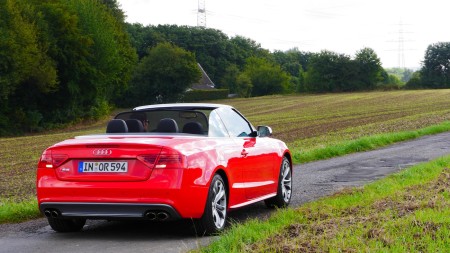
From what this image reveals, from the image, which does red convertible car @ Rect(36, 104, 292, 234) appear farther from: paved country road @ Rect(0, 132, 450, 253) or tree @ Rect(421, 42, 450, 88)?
tree @ Rect(421, 42, 450, 88)

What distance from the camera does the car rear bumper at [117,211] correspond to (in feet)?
26.2

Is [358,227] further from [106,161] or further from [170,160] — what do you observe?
[106,161]

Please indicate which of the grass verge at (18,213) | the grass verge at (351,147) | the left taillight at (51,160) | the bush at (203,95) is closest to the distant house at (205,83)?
the bush at (203,95)

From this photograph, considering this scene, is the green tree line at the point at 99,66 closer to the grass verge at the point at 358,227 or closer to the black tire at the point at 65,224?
the black tire at the point at 65,224

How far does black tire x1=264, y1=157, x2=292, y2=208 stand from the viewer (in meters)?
10.9

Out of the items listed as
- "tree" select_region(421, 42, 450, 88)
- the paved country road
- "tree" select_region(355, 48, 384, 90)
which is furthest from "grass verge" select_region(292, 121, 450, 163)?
"tree" select_region(421, 42, 450, 88)

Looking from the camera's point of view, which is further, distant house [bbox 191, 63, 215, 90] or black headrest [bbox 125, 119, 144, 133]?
distant house [bbox 191, 63, 215, 90]

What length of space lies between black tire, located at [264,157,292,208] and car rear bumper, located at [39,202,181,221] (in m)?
3.05

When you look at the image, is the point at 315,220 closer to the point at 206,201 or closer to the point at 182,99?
the point at 206,201

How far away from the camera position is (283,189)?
36.4 feet

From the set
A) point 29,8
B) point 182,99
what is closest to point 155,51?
point 182,99

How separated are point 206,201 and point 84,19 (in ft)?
204

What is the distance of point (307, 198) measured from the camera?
11.8m

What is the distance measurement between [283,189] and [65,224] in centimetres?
337
